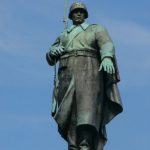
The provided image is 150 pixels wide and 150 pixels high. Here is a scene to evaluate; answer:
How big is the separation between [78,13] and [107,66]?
1744 mm

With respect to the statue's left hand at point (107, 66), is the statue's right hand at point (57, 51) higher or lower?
higher

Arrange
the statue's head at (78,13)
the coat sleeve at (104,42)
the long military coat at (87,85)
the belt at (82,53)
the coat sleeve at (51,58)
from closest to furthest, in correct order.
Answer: the long military coat at (87,85) → the coat sleeve at (104,42) → the belt at (82,53) → the coat sleeve at (51,58) → the statue's head at (78,13)

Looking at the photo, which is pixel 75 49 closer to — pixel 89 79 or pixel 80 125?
pixel 89 79

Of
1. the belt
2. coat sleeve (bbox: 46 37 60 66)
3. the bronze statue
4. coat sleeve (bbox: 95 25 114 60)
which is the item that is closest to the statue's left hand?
the bronze statue

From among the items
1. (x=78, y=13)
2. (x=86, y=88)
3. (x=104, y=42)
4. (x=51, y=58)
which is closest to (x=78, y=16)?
(x=78, y=13)

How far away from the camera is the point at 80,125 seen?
1534cm

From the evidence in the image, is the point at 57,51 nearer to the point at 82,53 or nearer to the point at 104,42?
the point at 82,53

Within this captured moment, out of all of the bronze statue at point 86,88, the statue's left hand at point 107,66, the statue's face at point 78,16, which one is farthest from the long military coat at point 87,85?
the statue's face at point 78,16

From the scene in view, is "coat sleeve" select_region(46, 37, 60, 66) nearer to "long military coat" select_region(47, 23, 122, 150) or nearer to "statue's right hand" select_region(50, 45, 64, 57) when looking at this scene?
"statue's right hand" select_region(50, 45, 64, 57)

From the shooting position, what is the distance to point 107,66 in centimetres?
1538

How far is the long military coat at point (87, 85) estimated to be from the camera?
15531 millimetres

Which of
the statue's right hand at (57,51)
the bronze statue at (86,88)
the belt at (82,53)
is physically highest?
the statue's right hand at (57,51)

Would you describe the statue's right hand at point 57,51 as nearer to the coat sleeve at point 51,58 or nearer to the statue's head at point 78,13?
the coat sleeve at point 51,58

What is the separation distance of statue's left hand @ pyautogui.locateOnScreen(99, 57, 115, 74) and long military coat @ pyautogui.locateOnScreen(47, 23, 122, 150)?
0.17m
